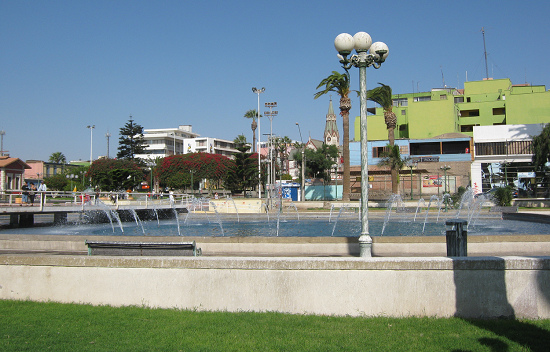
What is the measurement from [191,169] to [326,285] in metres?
74.0

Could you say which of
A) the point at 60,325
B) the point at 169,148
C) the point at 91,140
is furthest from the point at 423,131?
the point at 169,148

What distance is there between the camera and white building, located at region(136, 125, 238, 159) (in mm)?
127938

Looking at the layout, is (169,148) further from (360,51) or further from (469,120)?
(360,51)

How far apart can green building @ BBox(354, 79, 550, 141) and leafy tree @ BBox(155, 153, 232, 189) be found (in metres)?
23.0

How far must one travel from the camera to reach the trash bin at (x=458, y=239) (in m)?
8.68

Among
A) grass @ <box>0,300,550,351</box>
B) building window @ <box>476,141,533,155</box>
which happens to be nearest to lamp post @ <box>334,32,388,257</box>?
grass @ <box>0,300,550,351</box>

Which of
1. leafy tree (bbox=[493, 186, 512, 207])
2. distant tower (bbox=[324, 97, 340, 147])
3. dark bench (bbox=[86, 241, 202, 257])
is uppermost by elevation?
distant tower (bbox=[324, 97, 340, 147])

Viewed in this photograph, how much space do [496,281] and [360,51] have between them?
4791 millimetres

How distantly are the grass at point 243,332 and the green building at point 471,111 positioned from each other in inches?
2612

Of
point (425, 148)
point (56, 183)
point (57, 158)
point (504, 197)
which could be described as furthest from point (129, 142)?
point (504, 197)

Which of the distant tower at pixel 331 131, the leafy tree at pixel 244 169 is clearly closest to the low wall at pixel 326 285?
the leafy tree at pixel 244 169

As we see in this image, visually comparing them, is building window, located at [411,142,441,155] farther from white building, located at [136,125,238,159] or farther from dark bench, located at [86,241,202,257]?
white building, located at [136,125,238,159]

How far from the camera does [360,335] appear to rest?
5715 millimetres

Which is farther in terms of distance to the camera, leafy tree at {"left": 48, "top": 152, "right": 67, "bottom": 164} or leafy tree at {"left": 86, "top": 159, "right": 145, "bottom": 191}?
leafy tree at {"left": 48, "top": 152, "right": 67, "bottom": 164}
